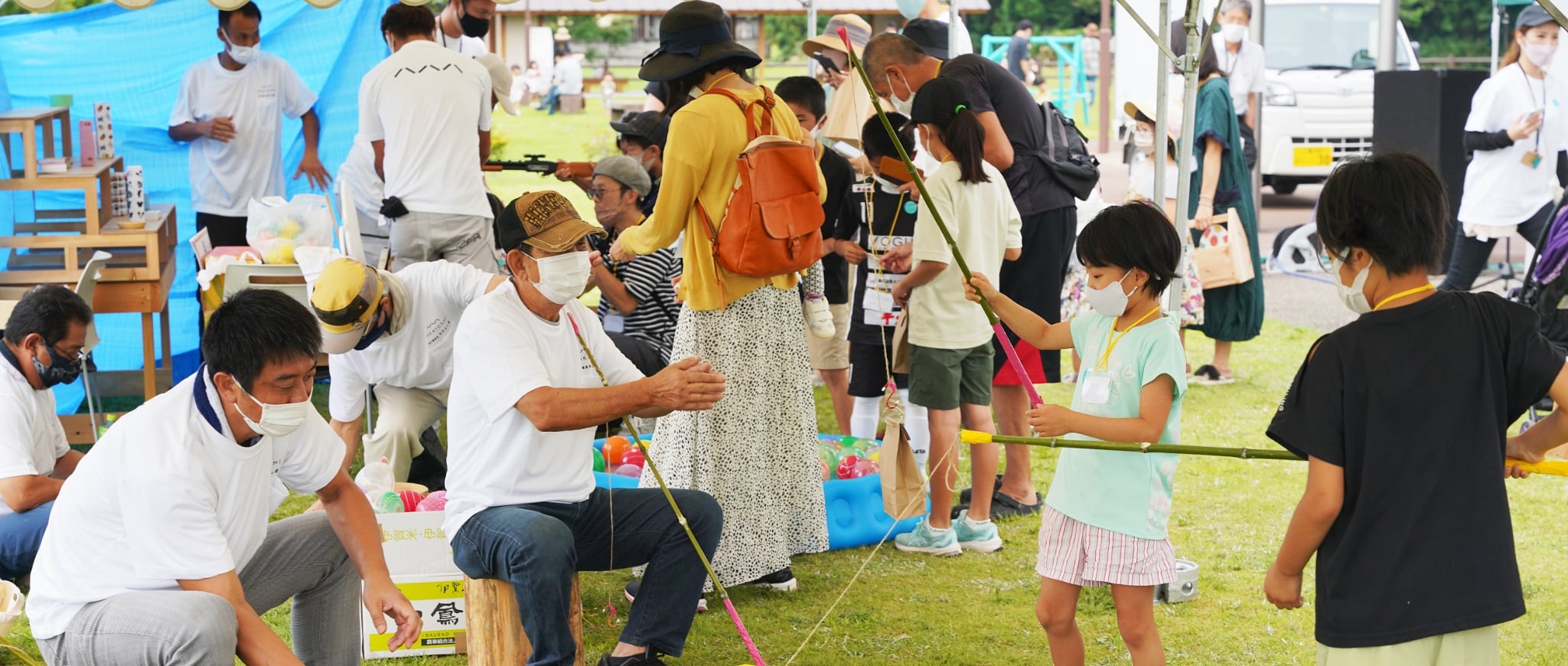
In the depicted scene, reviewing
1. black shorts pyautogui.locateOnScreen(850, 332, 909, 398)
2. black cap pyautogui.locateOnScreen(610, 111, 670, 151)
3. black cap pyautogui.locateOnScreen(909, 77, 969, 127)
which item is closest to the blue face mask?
black shorts pyautogui.locateOnScreen(850, 332, 909, 398)

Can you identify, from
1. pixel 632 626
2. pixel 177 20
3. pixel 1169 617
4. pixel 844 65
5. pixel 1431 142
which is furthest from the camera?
pixel 1431 142

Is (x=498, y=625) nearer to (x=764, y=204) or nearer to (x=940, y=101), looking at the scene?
(x=764, y=204)

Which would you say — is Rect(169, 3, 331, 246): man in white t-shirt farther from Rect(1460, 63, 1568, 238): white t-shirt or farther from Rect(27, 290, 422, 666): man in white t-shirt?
Rect(1460, 63, 1568, 238): white t-shirt

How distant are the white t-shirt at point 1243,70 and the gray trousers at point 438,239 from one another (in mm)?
4949

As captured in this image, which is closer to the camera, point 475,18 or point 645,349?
point 645,349

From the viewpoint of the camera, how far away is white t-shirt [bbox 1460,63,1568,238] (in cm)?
729

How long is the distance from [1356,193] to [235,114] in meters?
5.83

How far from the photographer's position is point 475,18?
670cm

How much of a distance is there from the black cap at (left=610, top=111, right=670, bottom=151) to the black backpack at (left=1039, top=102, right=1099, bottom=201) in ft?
5.51

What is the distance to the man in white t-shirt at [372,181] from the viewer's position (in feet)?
21.2

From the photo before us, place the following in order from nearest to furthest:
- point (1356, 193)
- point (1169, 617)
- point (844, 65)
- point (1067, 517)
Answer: point (1356, 193) < point (1067, 517) < point (1169, 617) < point (844, 65)

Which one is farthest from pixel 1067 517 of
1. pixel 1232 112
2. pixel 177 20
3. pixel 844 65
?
pixel 177 20

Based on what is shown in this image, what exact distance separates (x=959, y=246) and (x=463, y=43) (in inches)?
136

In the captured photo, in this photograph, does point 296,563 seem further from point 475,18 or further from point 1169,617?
point 475,18
